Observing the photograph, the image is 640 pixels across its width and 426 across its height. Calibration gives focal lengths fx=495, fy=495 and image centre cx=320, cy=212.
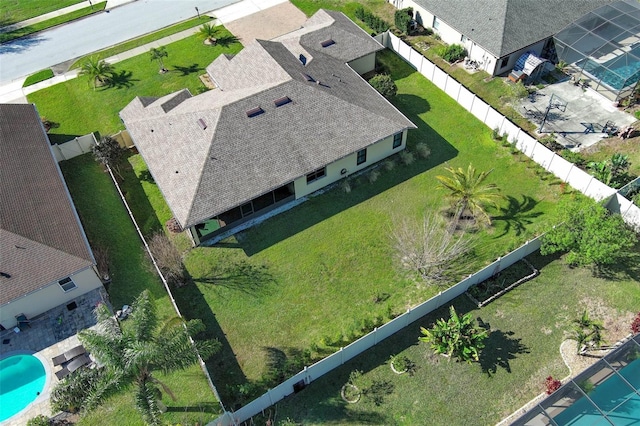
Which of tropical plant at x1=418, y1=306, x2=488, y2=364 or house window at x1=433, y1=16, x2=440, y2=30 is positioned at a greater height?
house window at x1=433, y1=16, x2=440, y2=30

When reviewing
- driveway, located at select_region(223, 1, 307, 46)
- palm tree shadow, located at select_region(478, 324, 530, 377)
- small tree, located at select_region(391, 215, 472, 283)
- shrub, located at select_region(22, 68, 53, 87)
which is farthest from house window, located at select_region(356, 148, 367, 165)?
shrub, located at select_region(22, 68, 53, 87)

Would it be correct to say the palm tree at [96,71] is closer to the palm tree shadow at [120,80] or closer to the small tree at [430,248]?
the palm tree shadow at [120,80]

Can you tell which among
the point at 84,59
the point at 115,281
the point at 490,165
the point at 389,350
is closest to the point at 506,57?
the point at 490,165

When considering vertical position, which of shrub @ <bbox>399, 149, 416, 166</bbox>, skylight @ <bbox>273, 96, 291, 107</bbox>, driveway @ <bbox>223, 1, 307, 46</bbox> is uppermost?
skylight @ <bbox>273, 96, 291, 107</bbox>

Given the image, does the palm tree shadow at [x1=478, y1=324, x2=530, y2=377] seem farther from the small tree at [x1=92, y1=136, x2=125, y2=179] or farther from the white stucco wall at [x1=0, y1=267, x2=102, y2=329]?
the small tree at [x1=92, y1=136, x2=125, y2=179]

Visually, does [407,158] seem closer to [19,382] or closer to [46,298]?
[46,298]

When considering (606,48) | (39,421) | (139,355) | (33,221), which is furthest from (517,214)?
(33,221)

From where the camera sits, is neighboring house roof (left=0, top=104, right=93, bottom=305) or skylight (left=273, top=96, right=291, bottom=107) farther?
skylight (left=273, top=96, right=291, bottom=107)
